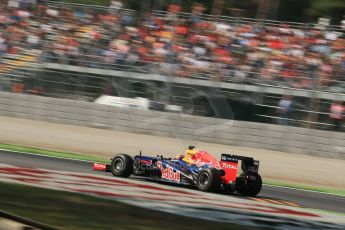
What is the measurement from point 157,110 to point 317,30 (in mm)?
4833

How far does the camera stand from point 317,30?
17.5m

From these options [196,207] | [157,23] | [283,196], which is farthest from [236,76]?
[196,207]

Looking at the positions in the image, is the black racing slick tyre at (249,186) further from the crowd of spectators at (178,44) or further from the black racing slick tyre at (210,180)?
the crowd of spectators at (178,44)

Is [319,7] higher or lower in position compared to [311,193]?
higher

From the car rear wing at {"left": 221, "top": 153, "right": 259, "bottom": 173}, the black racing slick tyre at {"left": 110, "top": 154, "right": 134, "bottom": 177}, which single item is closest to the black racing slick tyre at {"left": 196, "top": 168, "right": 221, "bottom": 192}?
the car rear wing at {"left": 221, "top": 153, "right": 259, "bottom": 173}

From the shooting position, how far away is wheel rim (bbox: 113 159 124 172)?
10546 mm

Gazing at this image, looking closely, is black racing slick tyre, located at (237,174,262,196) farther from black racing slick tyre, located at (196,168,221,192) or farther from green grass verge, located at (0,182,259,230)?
green grass verge, located at (0,182,259,230)

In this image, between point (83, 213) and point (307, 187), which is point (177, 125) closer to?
point (307, 187)

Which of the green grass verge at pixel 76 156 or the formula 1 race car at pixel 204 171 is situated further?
the green grass verge at pixel 76 156

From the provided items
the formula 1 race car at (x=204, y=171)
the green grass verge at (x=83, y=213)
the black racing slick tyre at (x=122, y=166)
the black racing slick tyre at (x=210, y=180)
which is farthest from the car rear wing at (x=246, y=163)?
the green grass verge at (x=83, y=213)

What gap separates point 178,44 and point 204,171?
945 centimetres

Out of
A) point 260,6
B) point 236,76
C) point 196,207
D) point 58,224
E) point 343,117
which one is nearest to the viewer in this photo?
point 58,224

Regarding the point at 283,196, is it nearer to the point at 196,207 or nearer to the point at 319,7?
Result: the point at 196,207

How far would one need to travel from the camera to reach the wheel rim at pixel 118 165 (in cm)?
1055
